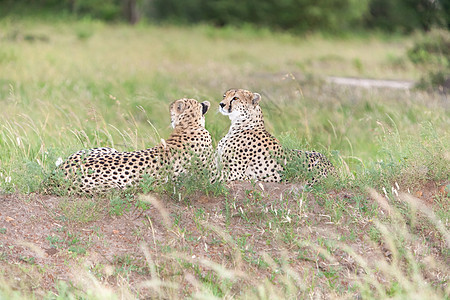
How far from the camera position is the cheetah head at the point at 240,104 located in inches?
216

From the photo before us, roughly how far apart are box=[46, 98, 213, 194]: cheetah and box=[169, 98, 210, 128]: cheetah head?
0.16m

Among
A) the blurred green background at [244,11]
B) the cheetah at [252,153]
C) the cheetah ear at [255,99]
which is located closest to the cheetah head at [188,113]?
the cheetah at [252,153]

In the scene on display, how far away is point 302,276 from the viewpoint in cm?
407

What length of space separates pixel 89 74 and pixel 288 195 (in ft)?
24.3

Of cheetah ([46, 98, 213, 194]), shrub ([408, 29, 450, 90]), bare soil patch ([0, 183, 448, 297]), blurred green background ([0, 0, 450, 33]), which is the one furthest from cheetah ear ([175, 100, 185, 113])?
blurred green background ([0, 0, 450, 33])

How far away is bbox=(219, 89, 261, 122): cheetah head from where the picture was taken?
18.0 ft

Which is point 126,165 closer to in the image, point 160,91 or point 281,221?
point 281,221

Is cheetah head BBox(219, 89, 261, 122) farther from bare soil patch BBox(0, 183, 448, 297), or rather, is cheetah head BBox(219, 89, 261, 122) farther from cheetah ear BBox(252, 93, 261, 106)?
bare soil patch BBox(0, 183, 448, 297)

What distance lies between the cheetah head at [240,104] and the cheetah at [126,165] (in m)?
0.62

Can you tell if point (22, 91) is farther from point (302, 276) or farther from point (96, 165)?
point (302, 276)

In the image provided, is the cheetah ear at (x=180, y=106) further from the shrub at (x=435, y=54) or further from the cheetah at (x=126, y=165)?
the shrub at (x=435, y=54)

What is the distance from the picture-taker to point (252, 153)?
5.33 metres

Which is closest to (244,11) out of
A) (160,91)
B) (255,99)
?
(160,91)

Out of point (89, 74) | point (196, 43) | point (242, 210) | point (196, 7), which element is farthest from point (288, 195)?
point (196, 7)
